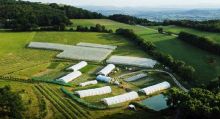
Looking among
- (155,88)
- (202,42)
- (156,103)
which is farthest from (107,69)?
(202,42)

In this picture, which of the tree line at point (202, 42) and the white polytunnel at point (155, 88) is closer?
the white polytunnel at point (155, 88)

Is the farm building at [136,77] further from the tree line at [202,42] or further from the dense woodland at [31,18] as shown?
the dense woodland at [31,18]

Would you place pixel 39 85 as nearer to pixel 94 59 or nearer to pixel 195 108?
pixel 94 59

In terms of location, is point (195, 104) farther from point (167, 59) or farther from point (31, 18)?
point (31, 18)

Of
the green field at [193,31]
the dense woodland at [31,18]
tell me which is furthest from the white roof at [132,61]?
the dense woodland at [31,18]

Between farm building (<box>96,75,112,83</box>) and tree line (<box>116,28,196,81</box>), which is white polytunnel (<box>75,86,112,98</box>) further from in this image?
tree line (<box>116,28,196,81</box>)

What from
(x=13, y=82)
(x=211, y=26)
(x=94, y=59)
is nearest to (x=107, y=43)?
(x=94, y=59)

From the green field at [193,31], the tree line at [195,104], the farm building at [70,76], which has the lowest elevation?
the farm building at [70,76]
